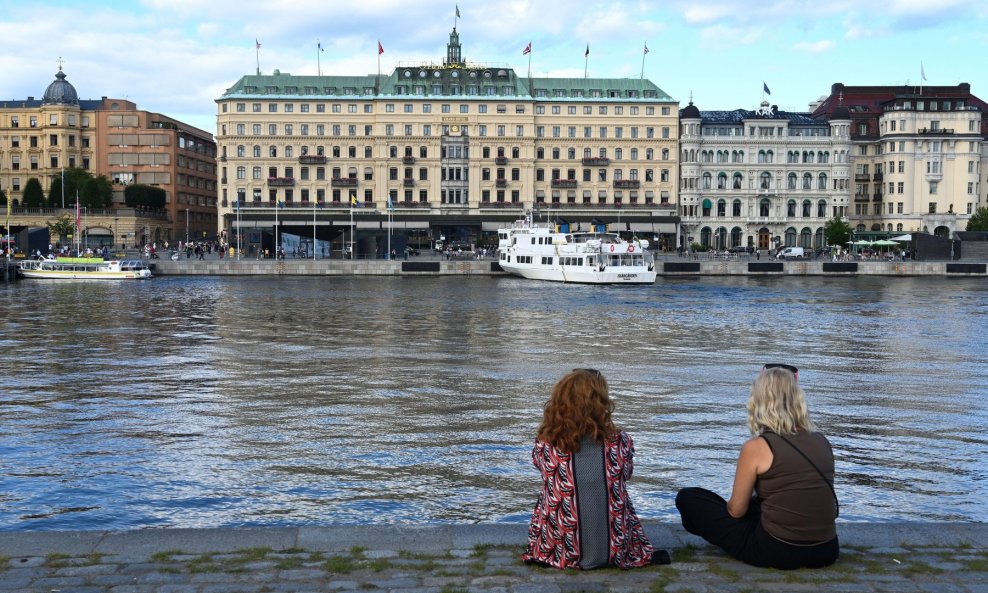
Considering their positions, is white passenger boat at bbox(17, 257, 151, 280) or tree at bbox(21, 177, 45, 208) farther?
tree at bbox(21, 177, 45, 208)

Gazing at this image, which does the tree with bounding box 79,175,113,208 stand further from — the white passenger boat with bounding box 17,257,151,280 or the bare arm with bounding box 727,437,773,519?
the bare arm with bounding box 727,437,773,519

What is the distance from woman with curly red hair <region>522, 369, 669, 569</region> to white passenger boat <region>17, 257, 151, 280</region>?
7888cm

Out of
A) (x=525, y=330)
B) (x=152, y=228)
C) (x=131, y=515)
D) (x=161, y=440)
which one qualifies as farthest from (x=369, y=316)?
(x=152, y=228)

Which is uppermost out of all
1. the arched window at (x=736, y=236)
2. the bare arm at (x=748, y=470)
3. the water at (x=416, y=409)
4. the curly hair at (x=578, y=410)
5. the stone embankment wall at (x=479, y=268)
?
the arched window at (x=736, y=236)

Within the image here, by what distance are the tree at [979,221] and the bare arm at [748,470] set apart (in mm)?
122992

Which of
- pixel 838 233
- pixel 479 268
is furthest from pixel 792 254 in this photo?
pixel 479 268

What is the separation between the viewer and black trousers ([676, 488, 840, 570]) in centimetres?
789

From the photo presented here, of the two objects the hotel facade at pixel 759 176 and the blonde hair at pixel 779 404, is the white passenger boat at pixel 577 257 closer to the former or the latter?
the hotel facade at pixel 759 176

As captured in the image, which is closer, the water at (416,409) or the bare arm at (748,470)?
the bare arm at (748,470)

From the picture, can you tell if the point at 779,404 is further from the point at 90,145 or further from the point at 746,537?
the point at 90,145

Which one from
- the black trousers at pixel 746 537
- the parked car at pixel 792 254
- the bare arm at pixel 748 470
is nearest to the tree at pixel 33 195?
the parked car at pixel 792 254

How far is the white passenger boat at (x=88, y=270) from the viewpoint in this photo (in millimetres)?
81312

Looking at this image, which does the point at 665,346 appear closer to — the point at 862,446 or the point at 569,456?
the point at 862,446

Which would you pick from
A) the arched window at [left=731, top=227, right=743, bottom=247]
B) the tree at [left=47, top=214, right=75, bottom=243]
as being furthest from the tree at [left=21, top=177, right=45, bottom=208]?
the arched window at [left=731, top=227, right=743, bottom=247]
